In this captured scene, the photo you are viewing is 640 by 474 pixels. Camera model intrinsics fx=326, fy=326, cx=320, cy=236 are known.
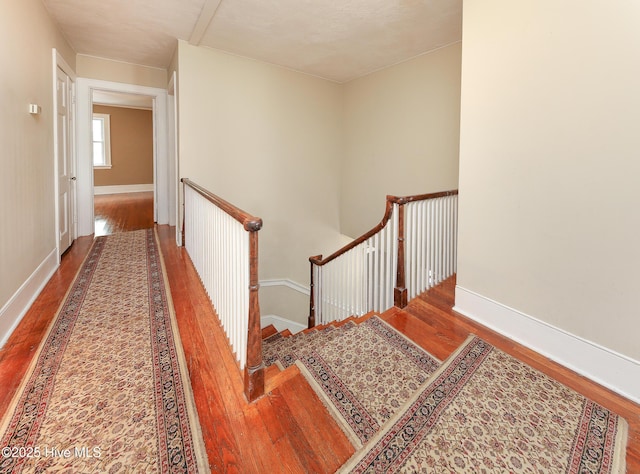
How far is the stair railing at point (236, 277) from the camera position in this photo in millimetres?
1592

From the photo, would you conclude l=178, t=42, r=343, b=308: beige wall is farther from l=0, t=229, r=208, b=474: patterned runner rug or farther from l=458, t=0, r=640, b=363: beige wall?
l=458, t=0, r=640, b=363: beige wall

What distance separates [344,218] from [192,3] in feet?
11.9

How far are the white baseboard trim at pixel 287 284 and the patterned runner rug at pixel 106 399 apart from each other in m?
2.45

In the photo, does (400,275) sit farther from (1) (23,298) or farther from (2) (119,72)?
(2) (119,72)

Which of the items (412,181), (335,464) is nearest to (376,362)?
(335,464)

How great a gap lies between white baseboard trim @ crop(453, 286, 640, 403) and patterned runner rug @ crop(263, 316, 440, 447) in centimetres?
70

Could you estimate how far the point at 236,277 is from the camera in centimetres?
177

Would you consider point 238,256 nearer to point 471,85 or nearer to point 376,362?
point 376,362

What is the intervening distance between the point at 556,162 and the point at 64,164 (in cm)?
482

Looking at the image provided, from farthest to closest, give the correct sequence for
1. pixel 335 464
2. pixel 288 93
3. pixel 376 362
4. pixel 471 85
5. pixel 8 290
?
1. pixel 288 93
2. pixel 471 85
3. pixel 8 290
4. pixel 376 362
5. pixel 335 464

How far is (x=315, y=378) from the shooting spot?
1.82 m

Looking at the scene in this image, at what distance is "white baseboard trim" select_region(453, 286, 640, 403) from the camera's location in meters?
1.77

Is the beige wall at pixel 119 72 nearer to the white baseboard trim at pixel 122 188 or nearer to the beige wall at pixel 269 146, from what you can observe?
the beige wall at pixel 269 146

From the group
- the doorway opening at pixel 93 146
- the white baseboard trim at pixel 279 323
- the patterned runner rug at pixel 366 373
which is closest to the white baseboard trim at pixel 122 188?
the doorway opening at pixel 93 146
